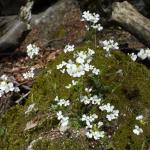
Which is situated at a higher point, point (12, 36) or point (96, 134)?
point (96, 134)

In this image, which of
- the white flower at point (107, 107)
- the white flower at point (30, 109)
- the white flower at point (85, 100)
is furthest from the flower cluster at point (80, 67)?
the white flower at point (30, 109)

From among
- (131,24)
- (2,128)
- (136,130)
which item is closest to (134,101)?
(136,130)

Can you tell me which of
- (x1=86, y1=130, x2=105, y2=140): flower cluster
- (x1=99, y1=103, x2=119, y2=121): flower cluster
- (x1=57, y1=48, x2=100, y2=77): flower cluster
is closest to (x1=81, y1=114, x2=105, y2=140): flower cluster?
(x1=86, y1=130, x2=105, y2=140): flower cluster

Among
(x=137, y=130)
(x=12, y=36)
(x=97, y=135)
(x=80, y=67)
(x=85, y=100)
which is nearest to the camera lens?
(x=97, y=135)

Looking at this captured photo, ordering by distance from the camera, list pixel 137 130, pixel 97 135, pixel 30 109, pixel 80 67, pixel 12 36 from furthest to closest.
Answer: pixel 12 36, pixel 30 109, pixel 80 67, pixel 137 130, pixel 97 135

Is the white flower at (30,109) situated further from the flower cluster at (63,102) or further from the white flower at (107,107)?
the white flower at (107,107)

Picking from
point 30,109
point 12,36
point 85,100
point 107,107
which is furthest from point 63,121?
point 12,36

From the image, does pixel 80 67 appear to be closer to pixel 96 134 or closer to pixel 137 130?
pixel 96 134
